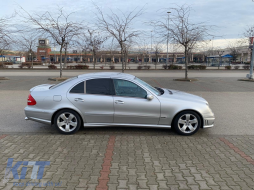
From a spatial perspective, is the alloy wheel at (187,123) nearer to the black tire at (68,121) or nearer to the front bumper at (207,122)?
the front bumper at (207,122)

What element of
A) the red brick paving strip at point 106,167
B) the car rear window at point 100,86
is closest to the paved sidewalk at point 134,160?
the red brick paving strip at point 106,167

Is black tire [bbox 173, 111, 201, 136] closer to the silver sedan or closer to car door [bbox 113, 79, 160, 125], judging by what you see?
the silver sedan

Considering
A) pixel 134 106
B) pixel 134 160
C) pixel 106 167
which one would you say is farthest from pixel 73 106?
pixel 134 160

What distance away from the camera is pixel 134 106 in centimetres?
457

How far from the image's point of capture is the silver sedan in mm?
4586

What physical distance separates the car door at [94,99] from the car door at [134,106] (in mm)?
159

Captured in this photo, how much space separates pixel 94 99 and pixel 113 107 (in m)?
0.47

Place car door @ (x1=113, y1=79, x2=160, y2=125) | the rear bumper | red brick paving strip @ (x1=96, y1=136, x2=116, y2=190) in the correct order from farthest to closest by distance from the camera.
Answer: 1. the rear bumper
2. car door @ (x1=113, y1=79, x2=160, y2=125)
3. red brick paving strip @ (x1=96, y1=136, x2=116, y2=190)

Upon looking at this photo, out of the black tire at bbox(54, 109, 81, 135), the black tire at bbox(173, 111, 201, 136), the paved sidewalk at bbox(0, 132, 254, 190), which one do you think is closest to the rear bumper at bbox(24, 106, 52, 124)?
the black tire at bbox(54, 109, 81, 135)

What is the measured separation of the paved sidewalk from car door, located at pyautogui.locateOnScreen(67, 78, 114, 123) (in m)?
0.46

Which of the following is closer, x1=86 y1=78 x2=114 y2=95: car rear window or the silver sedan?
the silver sedan

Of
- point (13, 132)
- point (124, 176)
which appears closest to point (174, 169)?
point (124, 176)

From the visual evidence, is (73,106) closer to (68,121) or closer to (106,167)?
(68,121)

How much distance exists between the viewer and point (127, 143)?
429 cm
